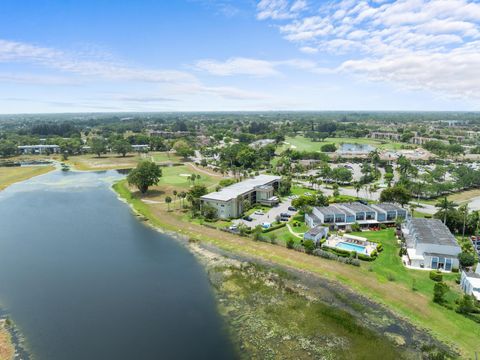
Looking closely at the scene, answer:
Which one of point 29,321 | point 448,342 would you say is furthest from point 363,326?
point 29,321

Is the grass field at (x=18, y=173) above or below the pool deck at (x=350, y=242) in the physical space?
above

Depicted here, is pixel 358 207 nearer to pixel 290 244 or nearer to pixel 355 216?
pixel 355 216

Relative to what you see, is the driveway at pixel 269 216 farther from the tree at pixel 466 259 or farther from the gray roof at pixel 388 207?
the tree at pixel 466 259

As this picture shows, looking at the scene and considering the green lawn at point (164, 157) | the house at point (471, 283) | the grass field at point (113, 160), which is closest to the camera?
the house at point (471, 283)

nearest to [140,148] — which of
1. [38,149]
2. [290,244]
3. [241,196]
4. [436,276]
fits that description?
[38,149]

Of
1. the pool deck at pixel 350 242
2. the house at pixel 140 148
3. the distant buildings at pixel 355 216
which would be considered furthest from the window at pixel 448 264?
the house at pixel 140 148

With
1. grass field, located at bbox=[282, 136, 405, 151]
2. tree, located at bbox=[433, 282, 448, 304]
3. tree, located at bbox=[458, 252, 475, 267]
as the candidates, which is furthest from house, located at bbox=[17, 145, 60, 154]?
tree, located at bbox=[433, 282, 448, 304]

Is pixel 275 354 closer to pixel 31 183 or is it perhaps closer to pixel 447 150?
pixel 31 183
